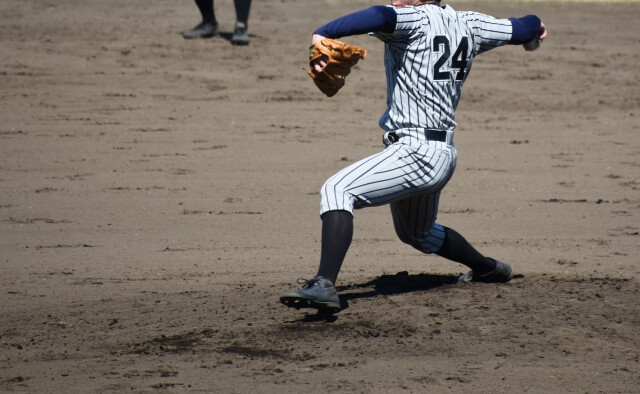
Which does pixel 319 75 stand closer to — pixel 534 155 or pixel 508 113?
pixel 534 155

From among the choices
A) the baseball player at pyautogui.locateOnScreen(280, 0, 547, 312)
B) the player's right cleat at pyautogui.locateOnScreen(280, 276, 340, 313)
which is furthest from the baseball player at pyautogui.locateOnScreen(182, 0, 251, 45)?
the player's right cleat at pyautogui.locateOnScreen(280, 276, 340, 313)

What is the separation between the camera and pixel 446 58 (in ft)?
12.1

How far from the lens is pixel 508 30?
3887 millimetres

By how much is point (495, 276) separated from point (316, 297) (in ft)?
3.68

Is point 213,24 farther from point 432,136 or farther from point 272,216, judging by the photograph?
point 432,136

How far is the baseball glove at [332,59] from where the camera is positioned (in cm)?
348

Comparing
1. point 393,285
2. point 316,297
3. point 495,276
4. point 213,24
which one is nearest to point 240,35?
point 213,24

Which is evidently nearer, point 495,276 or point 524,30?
point 524,30

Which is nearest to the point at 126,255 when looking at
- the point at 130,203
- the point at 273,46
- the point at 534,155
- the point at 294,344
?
the point at 130,203

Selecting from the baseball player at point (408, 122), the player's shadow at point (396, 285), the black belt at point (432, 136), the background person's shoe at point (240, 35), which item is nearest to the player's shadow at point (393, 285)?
the player's shadow at point (396, 285)

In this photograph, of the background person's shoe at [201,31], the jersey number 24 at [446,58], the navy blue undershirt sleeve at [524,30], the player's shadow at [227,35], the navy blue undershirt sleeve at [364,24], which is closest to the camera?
the navy blue undershirt sleeve at [364,24]

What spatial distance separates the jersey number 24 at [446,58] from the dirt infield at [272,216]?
987 millimetres

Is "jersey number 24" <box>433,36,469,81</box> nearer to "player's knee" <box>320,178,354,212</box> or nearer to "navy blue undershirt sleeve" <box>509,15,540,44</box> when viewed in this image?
"navy blue undershirt sleeve" <box>509,15,540,44</box>

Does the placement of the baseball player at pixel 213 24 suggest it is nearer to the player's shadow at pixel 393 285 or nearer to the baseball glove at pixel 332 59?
the player's shadow at pixel 393 285
